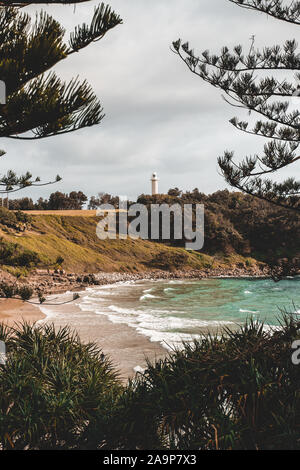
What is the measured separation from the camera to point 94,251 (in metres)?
46.5

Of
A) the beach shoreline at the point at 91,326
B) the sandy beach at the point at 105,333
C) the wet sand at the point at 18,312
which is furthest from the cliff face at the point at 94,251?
the sandy beach at the point at 105,333

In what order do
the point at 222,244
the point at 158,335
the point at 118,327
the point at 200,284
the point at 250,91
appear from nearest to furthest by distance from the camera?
the point at 250,91
the point at 158,335
the point at 118,327
the point at 200,284
the point at 222,244

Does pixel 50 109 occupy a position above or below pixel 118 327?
above

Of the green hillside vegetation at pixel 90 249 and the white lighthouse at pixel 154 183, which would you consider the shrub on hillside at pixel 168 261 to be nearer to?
the green hillside vegetation at pixel 90 249

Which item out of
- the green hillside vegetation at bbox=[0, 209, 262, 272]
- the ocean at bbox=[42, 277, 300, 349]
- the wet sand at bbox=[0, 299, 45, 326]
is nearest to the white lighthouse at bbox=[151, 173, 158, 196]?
the green hillside vegetation at bbox=[0, 209, 262, 272]

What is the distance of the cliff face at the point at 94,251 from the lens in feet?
131

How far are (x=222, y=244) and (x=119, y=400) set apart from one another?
171 ft

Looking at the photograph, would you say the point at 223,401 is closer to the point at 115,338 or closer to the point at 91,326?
the point at 115,338

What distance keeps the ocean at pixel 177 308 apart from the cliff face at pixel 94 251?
721cm

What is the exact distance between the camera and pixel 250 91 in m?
6.89

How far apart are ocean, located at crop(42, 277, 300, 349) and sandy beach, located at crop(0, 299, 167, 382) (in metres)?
0.30
